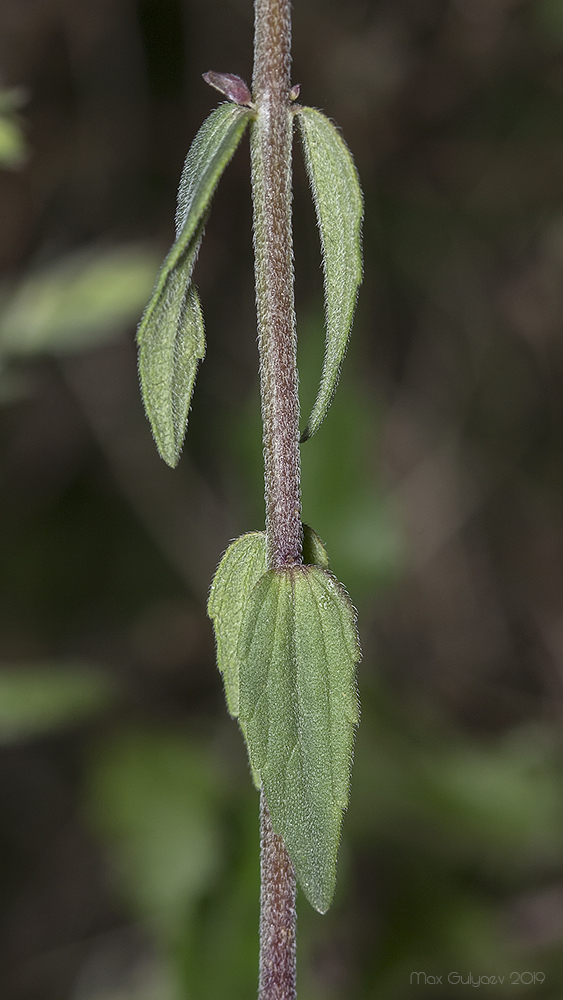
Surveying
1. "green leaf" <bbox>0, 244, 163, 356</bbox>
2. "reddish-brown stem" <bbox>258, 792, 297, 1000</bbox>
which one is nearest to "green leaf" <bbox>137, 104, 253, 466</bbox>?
"reddish-brown stem" <bbox>258, 792, 297, 1000</bbox>

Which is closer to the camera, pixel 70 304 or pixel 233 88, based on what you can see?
pixel 233 88

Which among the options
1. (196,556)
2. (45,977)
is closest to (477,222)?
(196,556)

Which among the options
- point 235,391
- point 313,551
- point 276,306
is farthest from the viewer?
point 235,391

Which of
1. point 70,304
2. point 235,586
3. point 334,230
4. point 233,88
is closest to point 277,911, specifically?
point 235,586

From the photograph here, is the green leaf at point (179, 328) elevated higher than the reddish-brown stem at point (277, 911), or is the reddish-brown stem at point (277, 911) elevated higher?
the green leaf at point (179, 328)

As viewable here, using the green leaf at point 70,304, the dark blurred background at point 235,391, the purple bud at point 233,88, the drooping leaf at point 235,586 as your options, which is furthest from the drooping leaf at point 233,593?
the dark blurred background at point 235,391

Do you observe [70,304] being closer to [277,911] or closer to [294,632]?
[294,632]

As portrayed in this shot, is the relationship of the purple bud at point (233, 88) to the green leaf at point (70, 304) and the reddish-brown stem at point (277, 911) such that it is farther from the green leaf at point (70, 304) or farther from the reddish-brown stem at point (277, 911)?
the green leaf at point (70, 304)
